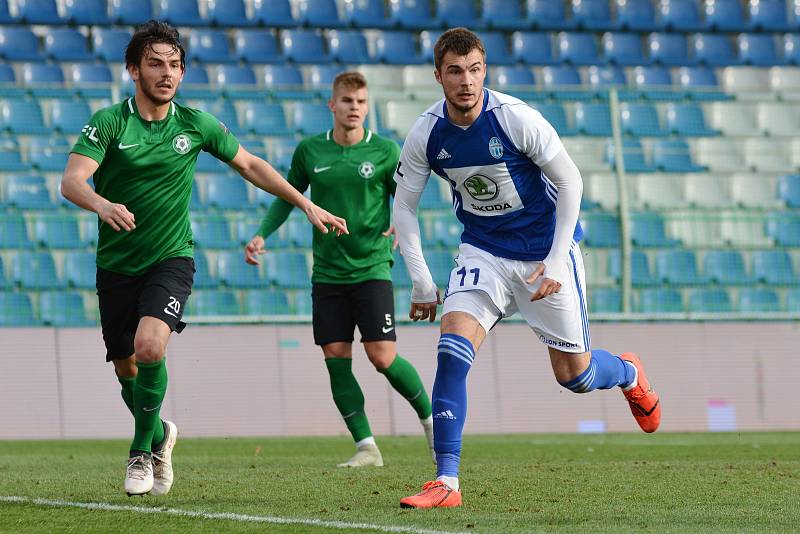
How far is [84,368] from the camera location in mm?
12172

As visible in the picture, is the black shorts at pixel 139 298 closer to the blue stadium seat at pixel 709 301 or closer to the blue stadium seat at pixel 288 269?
the blue stadium seat at pixel 288 269

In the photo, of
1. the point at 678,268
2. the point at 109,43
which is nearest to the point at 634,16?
the point at 678,268

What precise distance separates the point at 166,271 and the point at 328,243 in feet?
7.24

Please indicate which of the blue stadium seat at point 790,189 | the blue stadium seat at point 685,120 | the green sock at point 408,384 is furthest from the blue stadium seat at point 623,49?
the green sock at point 408,384

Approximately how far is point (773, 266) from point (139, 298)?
9.43 metres

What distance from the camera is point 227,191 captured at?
14.0 m

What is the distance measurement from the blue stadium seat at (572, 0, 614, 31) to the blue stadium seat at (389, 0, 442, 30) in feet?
7.56

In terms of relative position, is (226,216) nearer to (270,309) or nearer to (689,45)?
(270,309)

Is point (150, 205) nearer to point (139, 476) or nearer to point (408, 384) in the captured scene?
point (139, 476)

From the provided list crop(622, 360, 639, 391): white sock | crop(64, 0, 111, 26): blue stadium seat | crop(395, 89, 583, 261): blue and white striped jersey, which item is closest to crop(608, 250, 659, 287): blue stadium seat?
crop(622, 360, 639, 391): white sock

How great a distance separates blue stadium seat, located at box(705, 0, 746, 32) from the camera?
1950 cm

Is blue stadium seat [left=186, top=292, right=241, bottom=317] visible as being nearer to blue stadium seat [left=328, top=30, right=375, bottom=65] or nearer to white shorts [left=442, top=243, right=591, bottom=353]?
blue stadium seat [left=328, top=30, right=375, bottom=65]

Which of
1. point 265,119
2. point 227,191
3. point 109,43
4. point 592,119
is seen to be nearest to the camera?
point 227,191

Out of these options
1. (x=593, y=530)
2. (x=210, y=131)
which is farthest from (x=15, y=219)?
(x=593, y=530)
